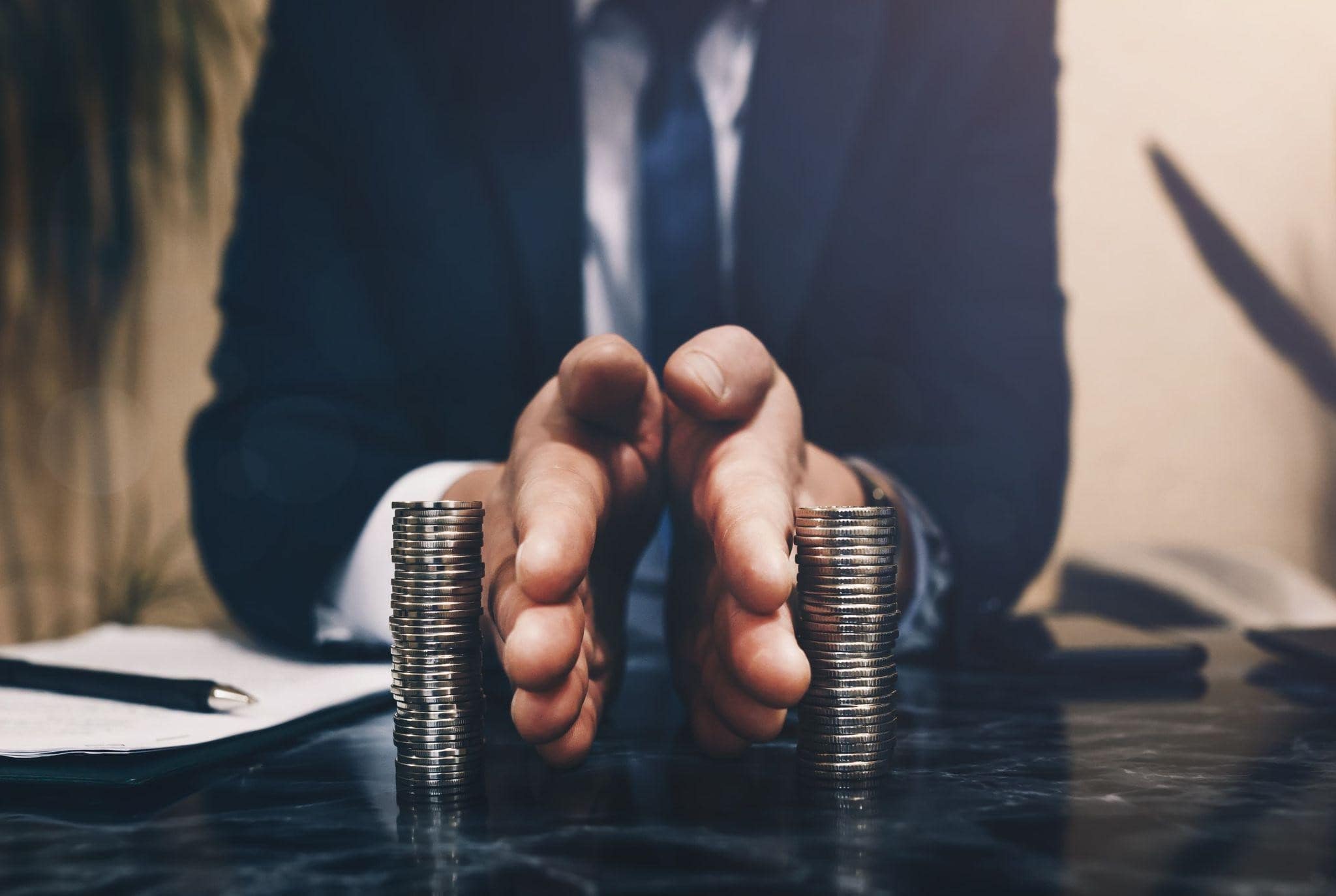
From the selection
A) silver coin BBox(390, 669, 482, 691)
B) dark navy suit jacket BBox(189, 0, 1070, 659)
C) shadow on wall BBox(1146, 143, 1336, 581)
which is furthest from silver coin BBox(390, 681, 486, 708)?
shadow on wall BBox(1146, 143, 1336, 581)

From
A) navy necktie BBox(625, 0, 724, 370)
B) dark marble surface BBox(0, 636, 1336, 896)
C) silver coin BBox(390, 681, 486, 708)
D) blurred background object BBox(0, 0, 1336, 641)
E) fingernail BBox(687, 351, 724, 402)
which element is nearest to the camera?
dark marble surface BBox(0, 636, 1336, 896)

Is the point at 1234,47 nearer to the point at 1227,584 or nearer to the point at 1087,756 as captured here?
the point at 1227,584

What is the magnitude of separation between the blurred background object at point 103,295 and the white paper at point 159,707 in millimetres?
983

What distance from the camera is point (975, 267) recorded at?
5.76 ft

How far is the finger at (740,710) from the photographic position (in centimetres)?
45

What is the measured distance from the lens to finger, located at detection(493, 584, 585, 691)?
0.39 meters

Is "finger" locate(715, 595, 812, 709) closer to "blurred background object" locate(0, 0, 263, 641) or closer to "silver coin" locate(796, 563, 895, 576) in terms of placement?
"silver coin" locate(796, 563, 895, 576)

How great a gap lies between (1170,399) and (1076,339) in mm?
230

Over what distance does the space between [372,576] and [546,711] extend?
1.84 ft

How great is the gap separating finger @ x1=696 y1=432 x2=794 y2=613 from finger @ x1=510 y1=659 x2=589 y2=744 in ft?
0.32


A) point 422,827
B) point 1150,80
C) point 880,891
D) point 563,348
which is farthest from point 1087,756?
point 1150,80

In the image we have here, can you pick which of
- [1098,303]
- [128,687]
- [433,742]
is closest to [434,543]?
[433,742]

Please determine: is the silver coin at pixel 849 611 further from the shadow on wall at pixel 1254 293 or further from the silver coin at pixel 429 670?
the shadow on wall at pixel 1254 293

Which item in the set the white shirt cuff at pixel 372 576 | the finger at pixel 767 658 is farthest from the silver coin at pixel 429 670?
the white shirt cuff at pixel 372 576
